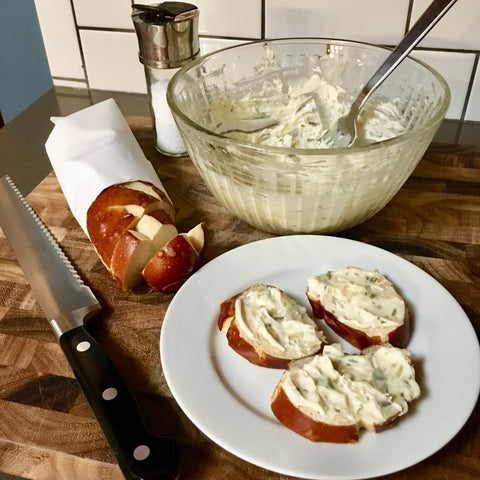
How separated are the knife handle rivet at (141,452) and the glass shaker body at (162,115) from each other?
0.65 m

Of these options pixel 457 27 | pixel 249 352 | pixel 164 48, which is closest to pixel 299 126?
pixel 164 48

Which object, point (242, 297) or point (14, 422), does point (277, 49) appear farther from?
point (14, 422)

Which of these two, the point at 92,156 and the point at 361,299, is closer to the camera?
the point at 361,299

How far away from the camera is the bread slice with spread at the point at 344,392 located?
1.80 feet

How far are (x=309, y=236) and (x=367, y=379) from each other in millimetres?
270

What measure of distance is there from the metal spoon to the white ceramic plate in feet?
0.76

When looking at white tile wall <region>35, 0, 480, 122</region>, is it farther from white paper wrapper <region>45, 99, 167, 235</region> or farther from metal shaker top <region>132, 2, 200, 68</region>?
white paper wrapper <region>45, 99, 167, 235</region>

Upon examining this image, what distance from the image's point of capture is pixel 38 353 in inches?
27.5

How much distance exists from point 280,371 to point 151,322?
20 centimetres

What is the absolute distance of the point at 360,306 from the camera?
674 mm

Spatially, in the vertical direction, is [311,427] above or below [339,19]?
below

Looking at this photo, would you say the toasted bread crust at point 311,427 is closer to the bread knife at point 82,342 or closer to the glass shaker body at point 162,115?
the bread knife at point 82,342

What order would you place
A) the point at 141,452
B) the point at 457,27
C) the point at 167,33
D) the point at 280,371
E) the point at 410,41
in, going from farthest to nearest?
the point at 457,27, the point at 167,33, the point at 410,41, the point at 280,371, the point at 141,452

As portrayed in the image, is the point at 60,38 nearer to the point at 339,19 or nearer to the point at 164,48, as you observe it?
the point at 164,48
